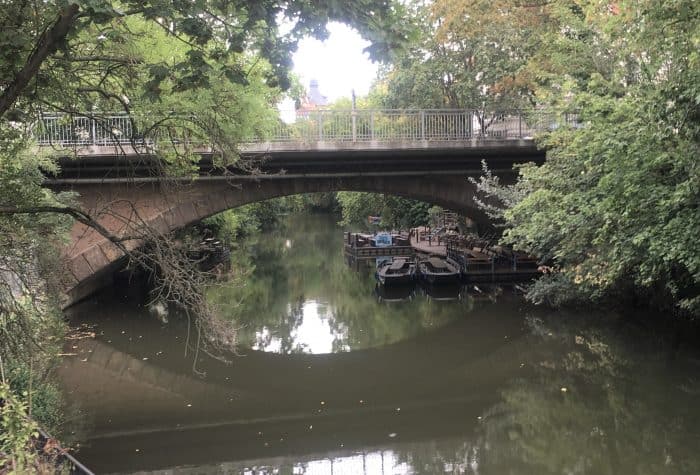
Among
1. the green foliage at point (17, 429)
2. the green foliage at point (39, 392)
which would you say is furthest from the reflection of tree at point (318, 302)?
the green foliage at point (17, 429)

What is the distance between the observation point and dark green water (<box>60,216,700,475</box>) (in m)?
7.85

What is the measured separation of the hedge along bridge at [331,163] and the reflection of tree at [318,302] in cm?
313

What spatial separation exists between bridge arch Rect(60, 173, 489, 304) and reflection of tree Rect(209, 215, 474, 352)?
2.61 meters

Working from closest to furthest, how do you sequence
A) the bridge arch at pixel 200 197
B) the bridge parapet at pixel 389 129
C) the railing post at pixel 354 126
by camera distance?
the bridge arch at pixel 200 197
the bridge parapet at pixel 389 129
the railing post at pixel 354 126

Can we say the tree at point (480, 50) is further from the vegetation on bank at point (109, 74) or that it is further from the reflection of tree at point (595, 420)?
the vegetation on bank at point (109, 74)

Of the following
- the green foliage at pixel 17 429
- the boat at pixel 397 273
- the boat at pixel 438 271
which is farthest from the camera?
the boat at pixel 397 273

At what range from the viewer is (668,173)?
9.20 m

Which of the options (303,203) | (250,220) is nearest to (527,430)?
(250,220)

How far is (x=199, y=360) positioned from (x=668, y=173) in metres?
9.70

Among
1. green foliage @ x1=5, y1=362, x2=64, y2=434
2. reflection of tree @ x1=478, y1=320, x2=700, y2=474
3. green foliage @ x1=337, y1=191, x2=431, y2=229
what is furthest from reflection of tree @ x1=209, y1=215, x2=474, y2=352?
green foliage @ x1=337, y1=191, x2=431, y2=229

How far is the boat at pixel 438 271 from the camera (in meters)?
20.7

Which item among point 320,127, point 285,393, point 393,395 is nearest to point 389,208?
point 320,127

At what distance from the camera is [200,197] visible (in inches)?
637

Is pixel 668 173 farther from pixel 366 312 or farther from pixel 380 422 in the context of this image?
pixel 366 312
